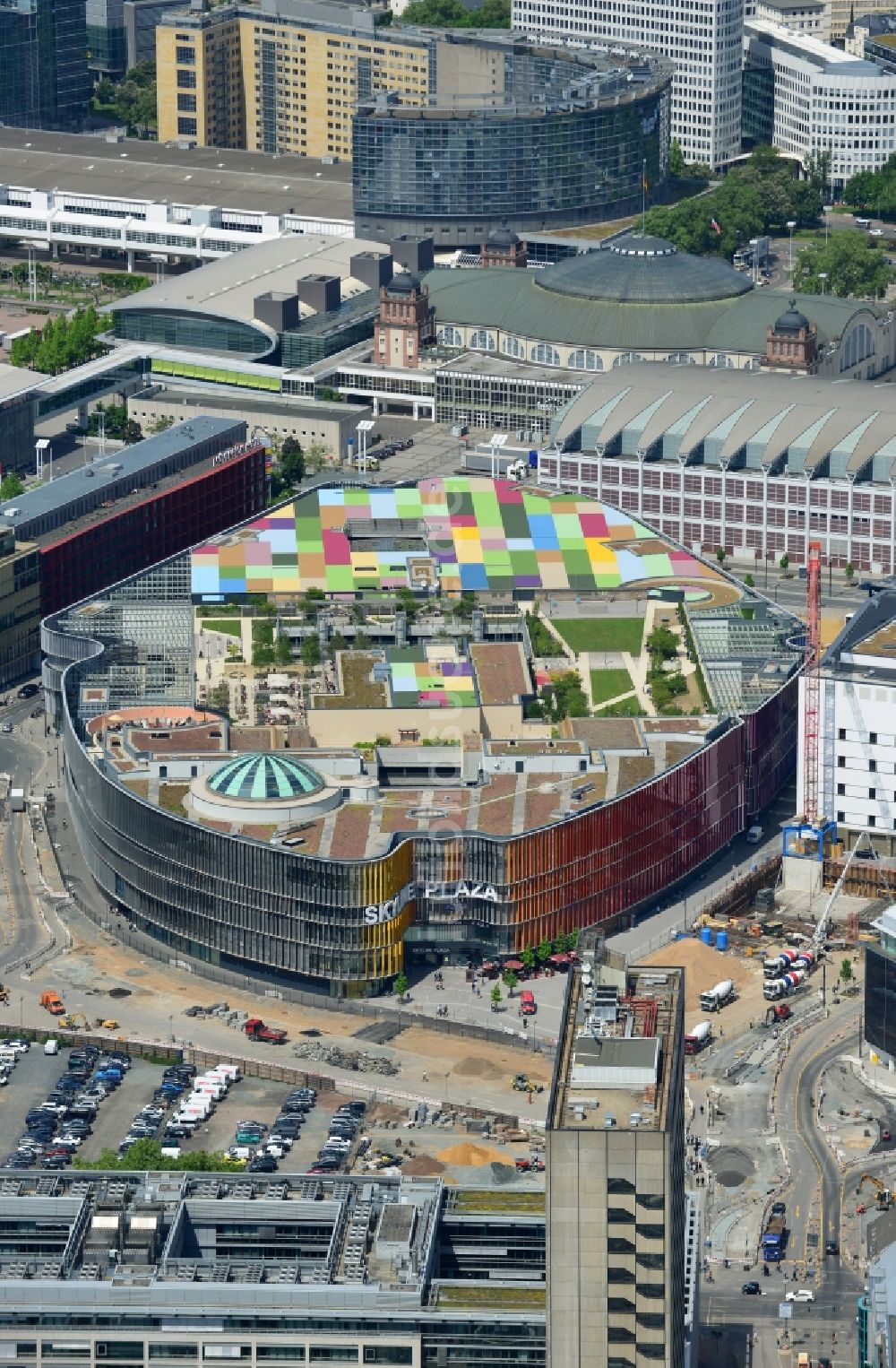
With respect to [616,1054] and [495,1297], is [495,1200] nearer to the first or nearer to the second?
[495,1297]

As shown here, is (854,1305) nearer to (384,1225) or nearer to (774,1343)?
(774,1343)

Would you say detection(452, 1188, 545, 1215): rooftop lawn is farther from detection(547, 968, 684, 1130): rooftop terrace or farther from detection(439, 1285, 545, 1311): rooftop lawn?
detection(547, 968, 684, 1130): rooftop terrace

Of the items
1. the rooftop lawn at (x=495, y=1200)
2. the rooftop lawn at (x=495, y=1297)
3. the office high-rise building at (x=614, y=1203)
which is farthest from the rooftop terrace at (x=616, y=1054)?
the rooftop lawn at (x=495, y=1297)

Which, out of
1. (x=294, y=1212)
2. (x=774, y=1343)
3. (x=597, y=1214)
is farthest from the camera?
(x=774, y=1343)

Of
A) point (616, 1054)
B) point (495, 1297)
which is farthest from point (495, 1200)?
point (616, 1054)

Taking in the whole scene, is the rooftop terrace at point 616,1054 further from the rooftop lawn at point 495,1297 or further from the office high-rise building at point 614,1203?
the rooftop lawn at point 495,1297

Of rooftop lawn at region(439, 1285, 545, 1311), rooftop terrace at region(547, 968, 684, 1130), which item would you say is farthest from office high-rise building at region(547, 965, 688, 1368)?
rooftop lawn at region(439, 1285, 545, 1311)

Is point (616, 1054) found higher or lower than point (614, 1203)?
higher

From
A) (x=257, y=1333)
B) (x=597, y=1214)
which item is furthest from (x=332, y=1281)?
(x=597, y=1214)
